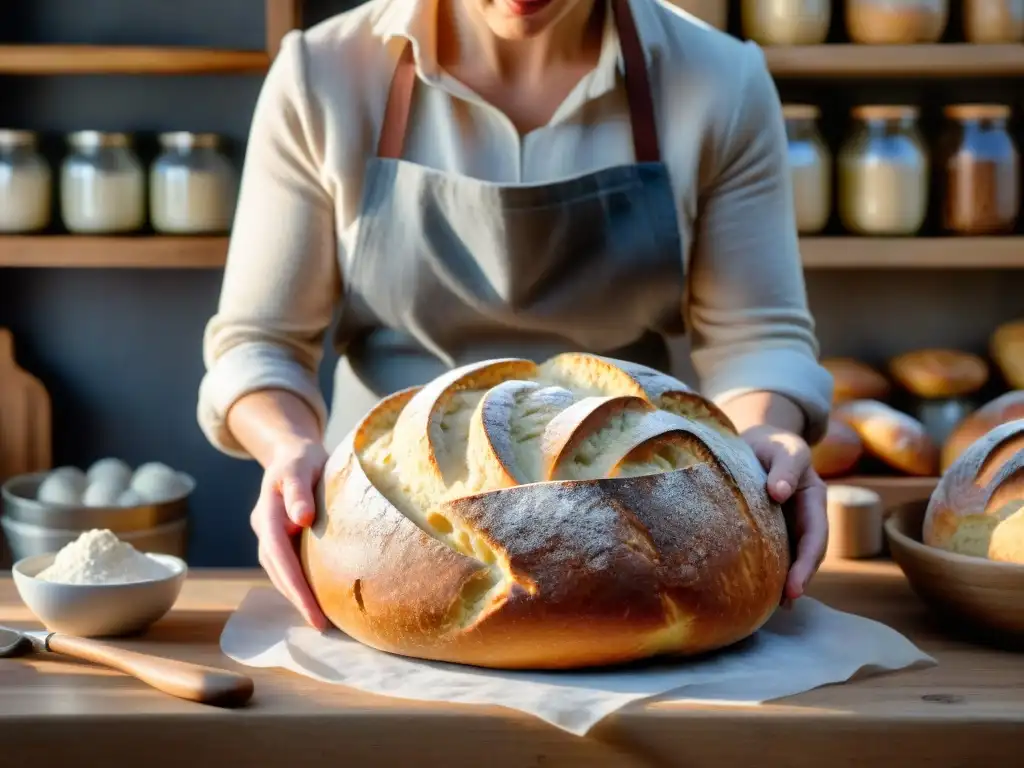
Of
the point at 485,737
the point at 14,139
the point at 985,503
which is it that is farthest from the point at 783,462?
the point at 14,139

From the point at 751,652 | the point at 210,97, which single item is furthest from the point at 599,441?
the point at 210,97

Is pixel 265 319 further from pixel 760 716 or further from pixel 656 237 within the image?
pixel 760 716

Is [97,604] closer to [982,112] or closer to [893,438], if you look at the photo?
[893,438]

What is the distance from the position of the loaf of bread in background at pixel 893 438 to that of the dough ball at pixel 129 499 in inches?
48.6

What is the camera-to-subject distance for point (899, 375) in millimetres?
2412

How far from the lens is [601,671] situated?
0.93 meters

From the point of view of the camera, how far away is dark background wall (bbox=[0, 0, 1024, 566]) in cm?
254

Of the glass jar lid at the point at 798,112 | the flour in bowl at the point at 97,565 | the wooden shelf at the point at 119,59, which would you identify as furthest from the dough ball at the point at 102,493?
the glass jar lid at the point at 798,112

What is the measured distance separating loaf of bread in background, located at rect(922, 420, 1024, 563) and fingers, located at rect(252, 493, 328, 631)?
53 centimetres

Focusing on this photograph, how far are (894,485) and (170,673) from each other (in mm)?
1550

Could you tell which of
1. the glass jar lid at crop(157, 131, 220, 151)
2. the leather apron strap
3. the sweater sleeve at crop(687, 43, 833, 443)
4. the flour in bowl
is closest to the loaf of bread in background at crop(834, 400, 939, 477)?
the sweater sleeve at crop(687, 43, 833, 443)

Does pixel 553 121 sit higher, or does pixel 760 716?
pixel 553 121

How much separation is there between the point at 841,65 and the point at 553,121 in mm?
1002

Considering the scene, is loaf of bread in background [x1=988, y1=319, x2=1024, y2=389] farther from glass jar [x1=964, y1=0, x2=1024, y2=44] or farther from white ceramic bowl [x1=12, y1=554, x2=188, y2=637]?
white ceramic bowl [x1=12, y1=554, x2=188, y2=637]
